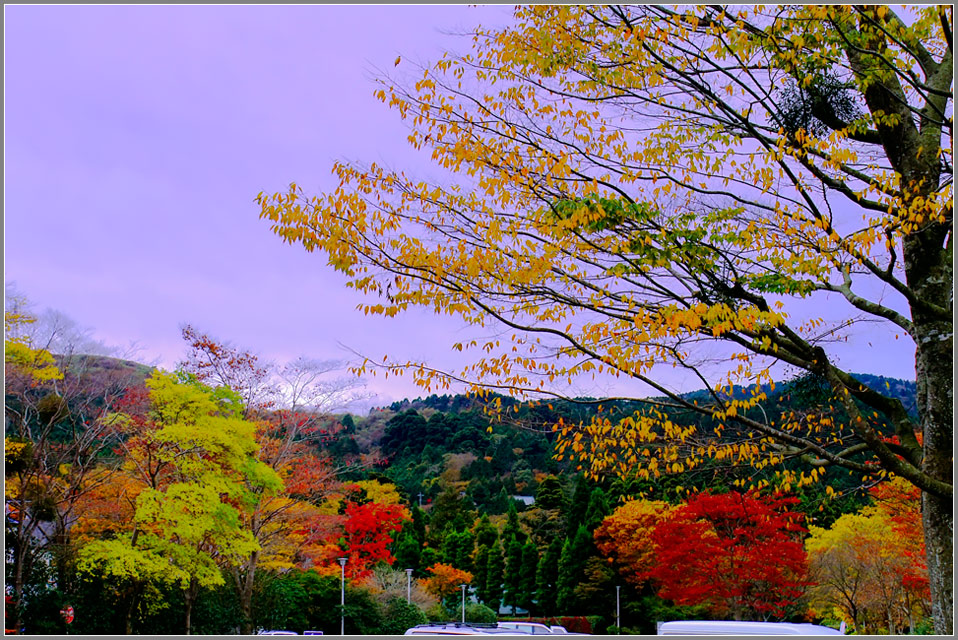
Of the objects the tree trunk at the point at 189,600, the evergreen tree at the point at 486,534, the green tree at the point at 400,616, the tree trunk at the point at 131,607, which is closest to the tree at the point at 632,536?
the evergreen tree at the point at 486,534

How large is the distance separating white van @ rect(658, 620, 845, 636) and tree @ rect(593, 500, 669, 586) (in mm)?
19246

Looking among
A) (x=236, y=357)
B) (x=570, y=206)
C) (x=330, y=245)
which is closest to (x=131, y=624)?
(x=236, y=357)

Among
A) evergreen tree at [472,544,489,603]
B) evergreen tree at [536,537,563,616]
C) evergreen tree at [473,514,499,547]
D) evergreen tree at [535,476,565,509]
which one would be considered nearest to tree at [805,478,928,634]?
evergreen tree at [536,537,563,616]

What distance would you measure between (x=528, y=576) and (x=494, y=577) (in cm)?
176

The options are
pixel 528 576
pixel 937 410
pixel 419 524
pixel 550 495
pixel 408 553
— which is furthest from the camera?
pixel 419 524

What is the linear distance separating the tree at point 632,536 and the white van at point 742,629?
63.1ft

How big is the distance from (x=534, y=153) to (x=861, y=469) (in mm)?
3270

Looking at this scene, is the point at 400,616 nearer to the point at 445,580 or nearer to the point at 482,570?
the point at 445,580

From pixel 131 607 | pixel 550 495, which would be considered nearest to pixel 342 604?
pixel 131 607

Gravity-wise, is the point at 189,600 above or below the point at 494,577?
above

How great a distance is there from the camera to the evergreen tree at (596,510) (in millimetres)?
28516

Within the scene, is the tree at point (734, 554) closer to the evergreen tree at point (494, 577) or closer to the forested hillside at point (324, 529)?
the forested hillside at point (324, 529)

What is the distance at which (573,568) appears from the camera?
28.4 m

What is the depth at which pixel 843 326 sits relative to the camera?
5965mm
